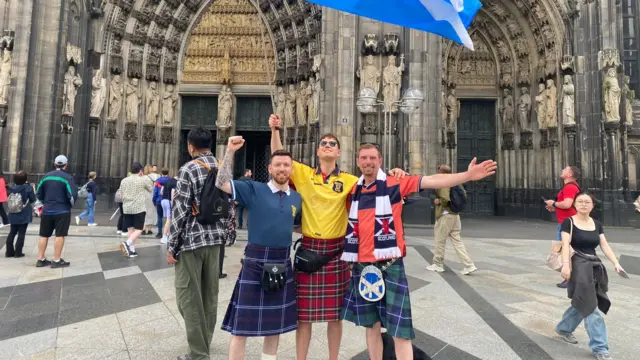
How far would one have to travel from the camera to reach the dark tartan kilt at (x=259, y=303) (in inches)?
87.6

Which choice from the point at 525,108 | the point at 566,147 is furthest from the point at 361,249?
the point at 525,108

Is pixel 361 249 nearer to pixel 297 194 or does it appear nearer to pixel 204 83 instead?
pixel 297 194

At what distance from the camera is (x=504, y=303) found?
4.33m

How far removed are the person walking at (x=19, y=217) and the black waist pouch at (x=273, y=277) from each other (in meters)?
6.39

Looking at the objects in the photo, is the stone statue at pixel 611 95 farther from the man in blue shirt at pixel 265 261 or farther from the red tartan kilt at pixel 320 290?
the man in blue shirt at pixel 265 261

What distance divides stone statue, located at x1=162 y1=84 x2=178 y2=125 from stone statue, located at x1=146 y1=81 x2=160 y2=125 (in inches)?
13.7

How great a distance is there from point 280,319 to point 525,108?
17.1 m

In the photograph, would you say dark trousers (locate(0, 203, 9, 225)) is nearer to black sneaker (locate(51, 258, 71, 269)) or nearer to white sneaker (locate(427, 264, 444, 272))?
black sneaker (locate(51, 258, 71, 269))

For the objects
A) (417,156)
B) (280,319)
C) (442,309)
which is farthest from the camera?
(417,156)

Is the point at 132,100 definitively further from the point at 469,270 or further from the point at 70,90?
the point at 469,270

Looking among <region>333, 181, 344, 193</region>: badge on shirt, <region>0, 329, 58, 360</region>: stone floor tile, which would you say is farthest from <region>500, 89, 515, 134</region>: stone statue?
<region>0, 329, 58, 360</region>: stone floor tile

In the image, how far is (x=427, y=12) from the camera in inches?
131

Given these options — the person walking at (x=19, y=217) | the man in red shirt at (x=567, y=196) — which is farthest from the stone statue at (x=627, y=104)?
the person walking at (x=19, y=217)

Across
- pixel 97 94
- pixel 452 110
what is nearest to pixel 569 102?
pixel 452 110
